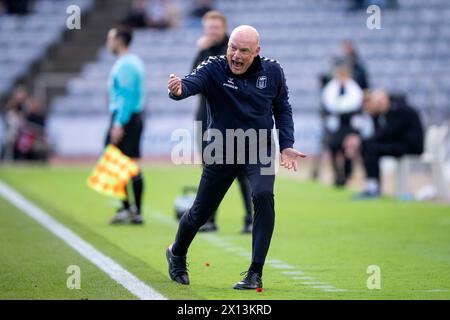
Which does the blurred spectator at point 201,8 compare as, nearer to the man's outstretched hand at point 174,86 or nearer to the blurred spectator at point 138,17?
the blurred spectator at point 138,17

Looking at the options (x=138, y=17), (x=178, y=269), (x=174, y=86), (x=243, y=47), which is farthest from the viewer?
(x=138, y=17)

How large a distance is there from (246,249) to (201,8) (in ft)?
61.2

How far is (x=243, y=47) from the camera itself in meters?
8.29

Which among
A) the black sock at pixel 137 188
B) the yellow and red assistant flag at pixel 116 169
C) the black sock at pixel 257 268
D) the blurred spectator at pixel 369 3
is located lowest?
the black sock at pixel 257 268

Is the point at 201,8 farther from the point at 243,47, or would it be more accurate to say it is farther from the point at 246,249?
the point at 243,47

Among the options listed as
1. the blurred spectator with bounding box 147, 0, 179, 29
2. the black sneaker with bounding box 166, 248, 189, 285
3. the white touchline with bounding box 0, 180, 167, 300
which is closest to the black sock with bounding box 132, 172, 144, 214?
the white touchline with bounding box 0, 180, 167, 300

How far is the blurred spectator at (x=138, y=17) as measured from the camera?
29.3m

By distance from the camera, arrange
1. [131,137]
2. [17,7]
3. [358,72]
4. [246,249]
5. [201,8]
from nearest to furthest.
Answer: [246,249], [131,137], [358,72], [201,8], [17,7]

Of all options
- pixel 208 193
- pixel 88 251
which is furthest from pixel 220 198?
pixel 88 251

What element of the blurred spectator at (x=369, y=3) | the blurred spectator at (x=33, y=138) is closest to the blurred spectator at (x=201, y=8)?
the blurred spectator at (x=369, y=3)

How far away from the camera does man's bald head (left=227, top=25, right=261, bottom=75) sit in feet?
27.1

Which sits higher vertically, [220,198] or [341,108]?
[341,108]
